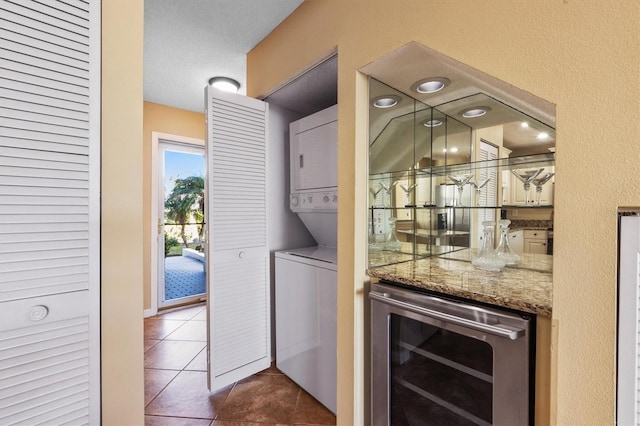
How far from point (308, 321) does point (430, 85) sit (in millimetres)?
1703

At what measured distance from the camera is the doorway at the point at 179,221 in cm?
370

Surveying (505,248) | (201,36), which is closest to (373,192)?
(505,248)

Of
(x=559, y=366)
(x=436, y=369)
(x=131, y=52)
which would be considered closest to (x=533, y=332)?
(x=559, y=366)

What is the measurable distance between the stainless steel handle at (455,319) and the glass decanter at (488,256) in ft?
1.63

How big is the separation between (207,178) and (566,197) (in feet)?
6.29

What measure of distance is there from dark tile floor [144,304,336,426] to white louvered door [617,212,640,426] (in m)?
1.55

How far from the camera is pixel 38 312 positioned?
860 millimetres

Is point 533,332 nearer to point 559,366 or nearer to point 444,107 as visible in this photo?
point 559,366

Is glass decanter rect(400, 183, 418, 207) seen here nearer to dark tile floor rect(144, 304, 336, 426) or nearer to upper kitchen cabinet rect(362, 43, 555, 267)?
upper kitchen cabinet rect(362, 43, 555, 267)

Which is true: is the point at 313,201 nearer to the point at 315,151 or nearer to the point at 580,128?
the point at 315,151

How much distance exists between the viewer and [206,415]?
1850 millimetres

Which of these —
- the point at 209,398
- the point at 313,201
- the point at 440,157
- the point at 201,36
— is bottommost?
the point at 209,398

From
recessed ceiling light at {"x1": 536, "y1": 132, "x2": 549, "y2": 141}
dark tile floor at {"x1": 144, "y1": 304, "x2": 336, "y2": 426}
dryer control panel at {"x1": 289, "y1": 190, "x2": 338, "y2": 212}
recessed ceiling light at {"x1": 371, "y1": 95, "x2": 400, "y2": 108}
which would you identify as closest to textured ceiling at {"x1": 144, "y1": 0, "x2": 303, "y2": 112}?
recessed ceiling light at {"x1": 371, "y1": 95, "x2": 400, "y2": 108}

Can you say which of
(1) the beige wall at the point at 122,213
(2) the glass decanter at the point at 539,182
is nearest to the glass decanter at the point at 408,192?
(2) the glass decanter at the point at 539,182
